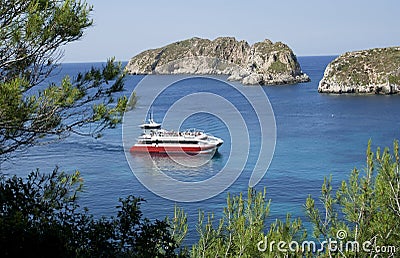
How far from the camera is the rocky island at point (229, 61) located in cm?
7962

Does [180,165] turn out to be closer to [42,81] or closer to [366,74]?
[42,81]

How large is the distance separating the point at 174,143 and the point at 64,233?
25871 mm

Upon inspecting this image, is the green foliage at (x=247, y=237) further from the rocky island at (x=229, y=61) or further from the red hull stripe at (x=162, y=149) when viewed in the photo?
the rocky island at (x=229, y=61)

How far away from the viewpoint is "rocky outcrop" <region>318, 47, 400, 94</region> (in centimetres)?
5806

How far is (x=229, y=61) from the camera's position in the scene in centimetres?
9838

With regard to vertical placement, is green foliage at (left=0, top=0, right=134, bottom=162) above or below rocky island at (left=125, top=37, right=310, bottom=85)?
below

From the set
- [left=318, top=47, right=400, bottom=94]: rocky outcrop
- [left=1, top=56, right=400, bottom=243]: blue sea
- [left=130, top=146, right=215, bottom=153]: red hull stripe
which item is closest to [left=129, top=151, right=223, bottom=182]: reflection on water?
[left=1, top=56, right=400, bottom=243]: blue sea

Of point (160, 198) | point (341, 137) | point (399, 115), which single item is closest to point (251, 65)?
point (399, 115)

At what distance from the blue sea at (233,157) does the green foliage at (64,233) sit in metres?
4.81

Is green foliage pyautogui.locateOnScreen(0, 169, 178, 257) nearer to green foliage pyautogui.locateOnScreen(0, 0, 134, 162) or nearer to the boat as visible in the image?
green foliage pyautogui.locateOnScreen(0, 0, 134, 162)

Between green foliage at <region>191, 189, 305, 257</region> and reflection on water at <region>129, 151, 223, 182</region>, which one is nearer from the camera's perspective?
green foliage at <region>191, 189, 305, 257</region>

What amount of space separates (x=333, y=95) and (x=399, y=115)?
2030cm

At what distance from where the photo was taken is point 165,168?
25.0 metres

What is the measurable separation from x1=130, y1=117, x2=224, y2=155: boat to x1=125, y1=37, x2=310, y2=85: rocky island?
1056 inches
